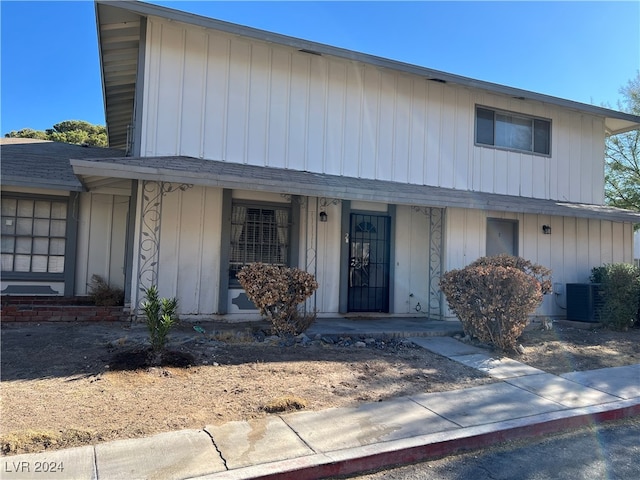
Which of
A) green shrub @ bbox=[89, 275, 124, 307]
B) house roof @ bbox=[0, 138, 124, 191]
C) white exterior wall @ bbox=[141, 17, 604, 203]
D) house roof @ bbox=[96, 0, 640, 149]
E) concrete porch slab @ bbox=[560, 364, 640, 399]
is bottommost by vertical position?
concrete porch slab @ bbox=[560, 364, 640, 399]

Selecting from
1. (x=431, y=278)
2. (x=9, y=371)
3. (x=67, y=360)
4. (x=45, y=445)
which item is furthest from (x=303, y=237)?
(x=45, y=445)

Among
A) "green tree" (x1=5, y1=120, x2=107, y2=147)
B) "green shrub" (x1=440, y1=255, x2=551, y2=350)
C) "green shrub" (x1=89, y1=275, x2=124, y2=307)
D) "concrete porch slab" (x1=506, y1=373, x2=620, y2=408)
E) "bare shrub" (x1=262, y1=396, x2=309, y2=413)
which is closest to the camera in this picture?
"bare shrub" (x1=262, y1=396, x2=309, y2=413)

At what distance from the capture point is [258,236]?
372 inches

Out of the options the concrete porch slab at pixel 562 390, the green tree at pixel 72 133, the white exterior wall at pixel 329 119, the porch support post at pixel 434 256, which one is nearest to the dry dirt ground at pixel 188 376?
the concrete porch slab at pixel 562 390

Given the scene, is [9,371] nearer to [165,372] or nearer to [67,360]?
[67,360]

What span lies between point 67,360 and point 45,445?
2351 mm

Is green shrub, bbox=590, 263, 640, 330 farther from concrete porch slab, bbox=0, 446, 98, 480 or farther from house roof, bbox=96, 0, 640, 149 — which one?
concrete porch slab, bbox=0, 446, 98, 480

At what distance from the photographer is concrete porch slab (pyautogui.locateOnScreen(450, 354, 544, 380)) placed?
6.69 metres

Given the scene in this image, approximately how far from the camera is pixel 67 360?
19.4 ft

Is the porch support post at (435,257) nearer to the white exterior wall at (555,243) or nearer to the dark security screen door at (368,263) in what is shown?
the white exterior wall at (555,243)

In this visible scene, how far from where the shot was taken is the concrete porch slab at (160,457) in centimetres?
346

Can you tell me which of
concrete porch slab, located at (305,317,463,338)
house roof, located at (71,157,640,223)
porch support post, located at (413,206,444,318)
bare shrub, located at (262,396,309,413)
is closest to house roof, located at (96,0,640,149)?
house roof, located at (71,157,640,223)

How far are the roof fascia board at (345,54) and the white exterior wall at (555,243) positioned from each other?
114 inches

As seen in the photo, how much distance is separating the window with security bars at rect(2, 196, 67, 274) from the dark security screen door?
633 cm
